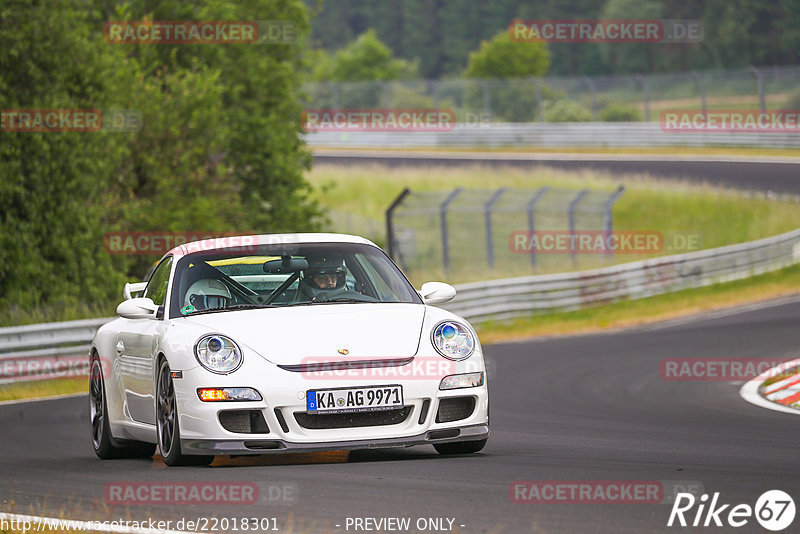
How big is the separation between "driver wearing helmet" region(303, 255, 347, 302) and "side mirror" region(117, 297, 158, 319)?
0.94 meters

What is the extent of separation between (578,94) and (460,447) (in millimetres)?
42931

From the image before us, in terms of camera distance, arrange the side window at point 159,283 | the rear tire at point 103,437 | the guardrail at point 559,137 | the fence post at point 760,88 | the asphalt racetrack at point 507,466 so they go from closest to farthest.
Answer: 1. the asphalt racetrack at point 507,466
2. the side window at point 159,283
3. the rear tire at point 103,437
4. the fence post at point 760,88
5. the guardrail at point 559,137

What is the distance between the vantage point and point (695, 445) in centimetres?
886

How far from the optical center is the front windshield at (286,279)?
854 cm

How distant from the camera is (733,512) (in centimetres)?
582

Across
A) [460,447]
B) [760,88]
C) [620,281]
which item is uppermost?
[760,88]

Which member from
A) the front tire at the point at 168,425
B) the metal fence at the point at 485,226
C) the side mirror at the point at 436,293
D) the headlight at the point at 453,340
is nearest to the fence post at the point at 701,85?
the metal fence at the point at 485,226

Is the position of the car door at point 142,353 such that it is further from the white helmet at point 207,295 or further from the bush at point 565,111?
the bush at point 565,111

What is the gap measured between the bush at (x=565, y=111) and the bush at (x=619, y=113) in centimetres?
182
